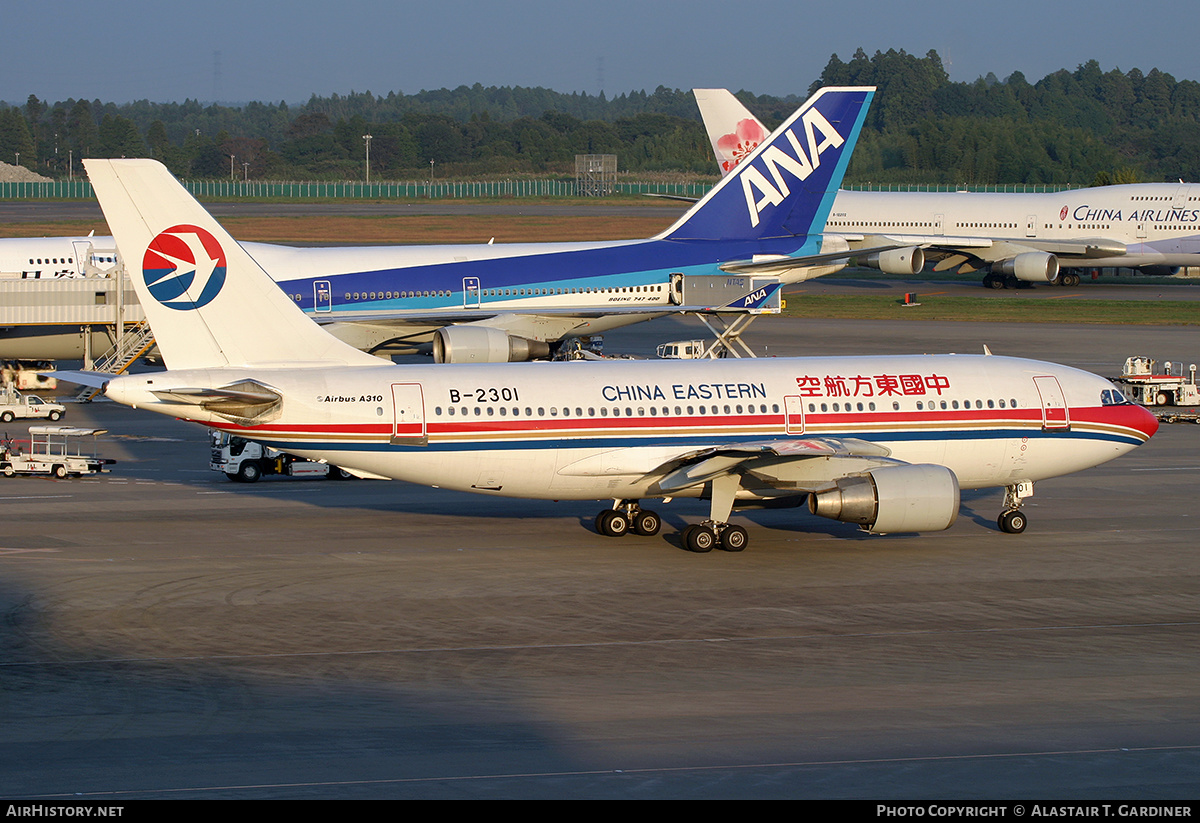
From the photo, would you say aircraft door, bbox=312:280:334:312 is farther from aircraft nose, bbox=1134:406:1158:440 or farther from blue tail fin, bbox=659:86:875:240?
aircraft nose, bbox=1134:406:1158:440

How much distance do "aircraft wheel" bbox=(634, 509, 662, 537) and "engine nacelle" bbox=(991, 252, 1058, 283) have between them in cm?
6302

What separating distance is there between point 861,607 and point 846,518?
10.3ft

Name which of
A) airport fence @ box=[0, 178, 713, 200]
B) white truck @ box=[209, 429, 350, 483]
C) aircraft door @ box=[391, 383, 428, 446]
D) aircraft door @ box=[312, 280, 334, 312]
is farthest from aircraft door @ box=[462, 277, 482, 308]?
airport fence @ box=[0, 178, 713, 200]

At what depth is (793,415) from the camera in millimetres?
31000

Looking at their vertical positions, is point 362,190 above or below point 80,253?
above

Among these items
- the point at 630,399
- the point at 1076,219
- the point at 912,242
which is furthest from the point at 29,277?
the point at 1076,219

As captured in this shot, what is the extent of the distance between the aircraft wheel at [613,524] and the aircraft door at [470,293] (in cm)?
2400

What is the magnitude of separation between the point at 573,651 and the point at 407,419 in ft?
26.8

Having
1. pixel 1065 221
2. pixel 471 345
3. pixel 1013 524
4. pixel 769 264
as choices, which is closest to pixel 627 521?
pixel 1013 524

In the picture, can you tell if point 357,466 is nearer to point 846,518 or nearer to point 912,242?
point 846,518

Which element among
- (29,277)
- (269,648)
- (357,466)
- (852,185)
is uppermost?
(852,185)

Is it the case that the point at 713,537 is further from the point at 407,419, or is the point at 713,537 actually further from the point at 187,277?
the point at 187,277

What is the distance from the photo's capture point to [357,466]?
29750mm
